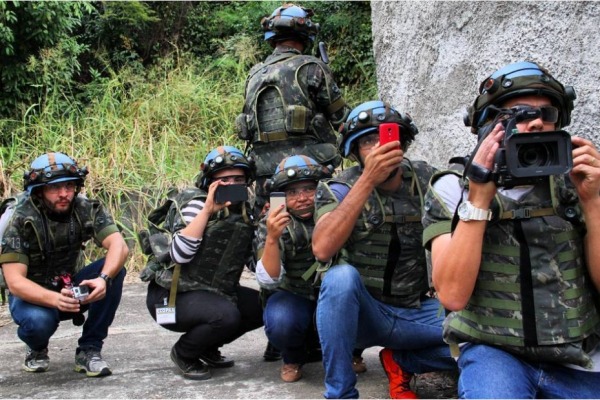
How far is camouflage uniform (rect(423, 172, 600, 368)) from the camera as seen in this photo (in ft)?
8.55

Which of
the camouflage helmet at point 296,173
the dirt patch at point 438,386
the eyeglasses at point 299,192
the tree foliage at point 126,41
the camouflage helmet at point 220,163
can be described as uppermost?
the tree foliage at point 126,41

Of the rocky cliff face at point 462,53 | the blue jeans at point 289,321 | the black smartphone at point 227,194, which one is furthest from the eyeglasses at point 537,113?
the black smartphone at point 227,194

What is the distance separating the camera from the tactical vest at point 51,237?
4.57 meters

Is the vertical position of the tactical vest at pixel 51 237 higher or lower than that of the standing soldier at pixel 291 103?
lower

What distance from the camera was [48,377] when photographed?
457 centimetres

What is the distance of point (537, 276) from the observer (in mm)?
2609

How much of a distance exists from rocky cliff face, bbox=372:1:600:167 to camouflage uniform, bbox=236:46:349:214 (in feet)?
1.79

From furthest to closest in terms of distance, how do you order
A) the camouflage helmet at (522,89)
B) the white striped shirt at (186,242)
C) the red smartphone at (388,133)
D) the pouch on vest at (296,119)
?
1. the pouch on vest at (296,119)
2. the white striped shirt at (186,242)
3. the red smartphone at (388,133)
4. the camouflage helmet at (522,89)

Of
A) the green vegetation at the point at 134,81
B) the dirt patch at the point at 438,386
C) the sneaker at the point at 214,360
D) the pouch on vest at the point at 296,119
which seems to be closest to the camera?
the dirt patch at the point at 438,386

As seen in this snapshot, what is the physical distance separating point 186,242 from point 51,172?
0.92 m

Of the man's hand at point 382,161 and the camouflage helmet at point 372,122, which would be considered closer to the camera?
the man's hand at point 382,161

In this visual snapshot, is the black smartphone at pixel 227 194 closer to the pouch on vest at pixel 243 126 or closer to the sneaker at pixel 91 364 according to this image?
the sneaker at pixel 91 364

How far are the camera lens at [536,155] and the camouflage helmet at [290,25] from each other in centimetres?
317

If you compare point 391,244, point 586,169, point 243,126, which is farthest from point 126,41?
point 586,169
